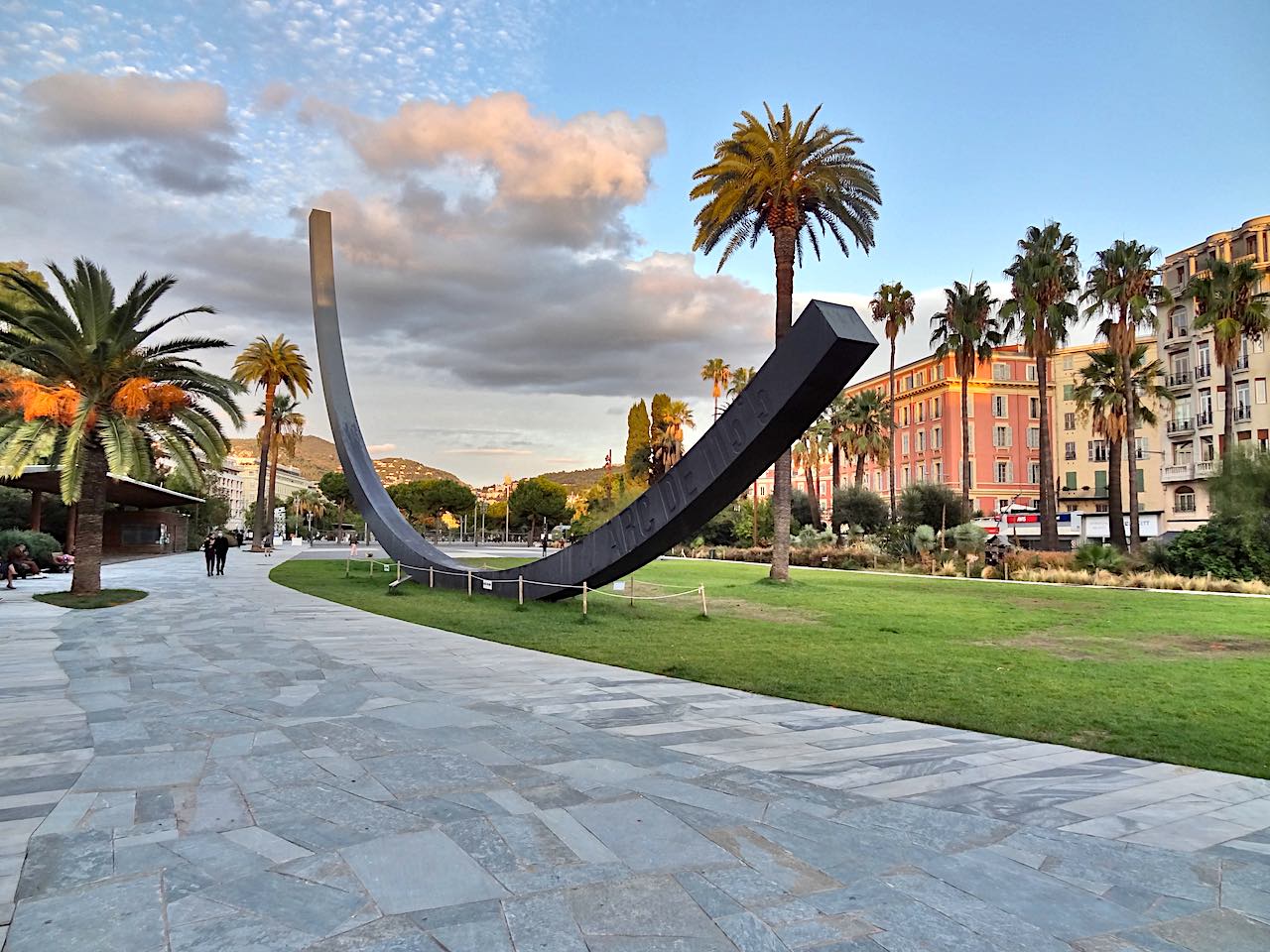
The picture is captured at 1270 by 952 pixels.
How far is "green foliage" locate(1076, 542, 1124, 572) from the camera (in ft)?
92.1

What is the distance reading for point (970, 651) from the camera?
12.2 metres

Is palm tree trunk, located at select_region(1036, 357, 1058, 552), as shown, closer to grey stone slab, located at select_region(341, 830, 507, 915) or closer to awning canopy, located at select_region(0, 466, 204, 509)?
awning canopy, located at select_region(0, 466, 204, 509)

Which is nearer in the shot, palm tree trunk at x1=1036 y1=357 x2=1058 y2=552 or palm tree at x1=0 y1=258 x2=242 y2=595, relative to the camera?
palm tree at x1=0 y1=258 x2=242 y2=595

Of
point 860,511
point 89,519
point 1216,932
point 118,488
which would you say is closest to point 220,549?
point 118,488

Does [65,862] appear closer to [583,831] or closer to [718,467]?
[583,831]

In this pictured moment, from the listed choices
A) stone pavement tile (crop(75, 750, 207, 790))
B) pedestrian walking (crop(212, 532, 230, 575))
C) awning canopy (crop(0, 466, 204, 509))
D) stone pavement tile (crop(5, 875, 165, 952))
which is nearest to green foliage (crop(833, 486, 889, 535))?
pedestrian walking (crop(212, 532, 230, 575))

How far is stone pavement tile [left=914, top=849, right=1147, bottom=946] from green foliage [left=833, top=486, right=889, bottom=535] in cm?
4830

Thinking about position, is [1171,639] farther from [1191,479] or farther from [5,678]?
[1191,479]

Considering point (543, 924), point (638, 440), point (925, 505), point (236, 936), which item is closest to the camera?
point (236, 936)

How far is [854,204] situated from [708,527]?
3182 cm

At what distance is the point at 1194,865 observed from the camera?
4.02 metres

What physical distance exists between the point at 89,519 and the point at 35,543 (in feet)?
39.9

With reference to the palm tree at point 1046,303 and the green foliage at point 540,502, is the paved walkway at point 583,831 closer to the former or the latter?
the palm tree at point 1046,303

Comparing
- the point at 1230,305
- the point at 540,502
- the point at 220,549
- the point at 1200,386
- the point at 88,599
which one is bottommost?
the point at 88,599
